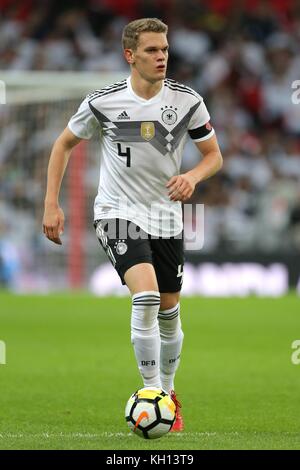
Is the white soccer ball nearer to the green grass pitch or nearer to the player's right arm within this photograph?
the green grass pitch

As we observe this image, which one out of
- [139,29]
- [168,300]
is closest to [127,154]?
[139,29]

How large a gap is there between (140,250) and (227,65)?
1670 centimetres

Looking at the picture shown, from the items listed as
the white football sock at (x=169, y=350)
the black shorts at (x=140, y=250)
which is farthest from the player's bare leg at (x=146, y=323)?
the white football sock at (x=169, y=350)

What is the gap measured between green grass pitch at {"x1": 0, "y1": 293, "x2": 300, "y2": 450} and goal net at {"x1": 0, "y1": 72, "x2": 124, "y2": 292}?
80.5 inches

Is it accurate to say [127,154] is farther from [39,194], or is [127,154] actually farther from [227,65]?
[227,65]

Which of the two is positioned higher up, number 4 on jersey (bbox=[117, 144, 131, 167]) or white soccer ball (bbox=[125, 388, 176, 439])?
number 4 on jersey (bbox=[117, 144, 131, 167])

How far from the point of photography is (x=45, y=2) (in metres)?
23.3

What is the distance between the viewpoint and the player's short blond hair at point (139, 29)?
6699mm

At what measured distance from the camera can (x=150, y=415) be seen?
6.09 m

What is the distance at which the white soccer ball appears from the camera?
6.09 meters

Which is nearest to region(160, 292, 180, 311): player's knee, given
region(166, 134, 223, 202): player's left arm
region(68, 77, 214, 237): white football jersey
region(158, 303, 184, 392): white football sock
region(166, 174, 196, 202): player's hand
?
region(158, 303, 184, 392): white football sock

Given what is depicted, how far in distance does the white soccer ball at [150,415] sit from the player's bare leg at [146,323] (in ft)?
0.75
